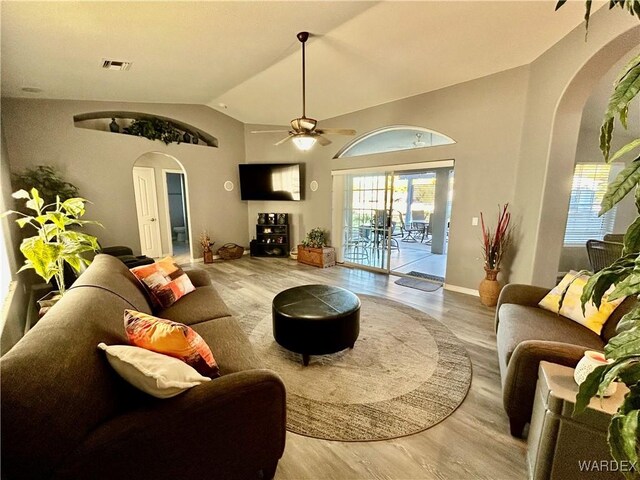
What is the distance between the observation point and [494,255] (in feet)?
12.0

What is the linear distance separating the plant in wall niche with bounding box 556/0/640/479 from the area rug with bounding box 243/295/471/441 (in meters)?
1.36

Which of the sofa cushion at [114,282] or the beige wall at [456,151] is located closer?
the sofa cushion at [114,282]

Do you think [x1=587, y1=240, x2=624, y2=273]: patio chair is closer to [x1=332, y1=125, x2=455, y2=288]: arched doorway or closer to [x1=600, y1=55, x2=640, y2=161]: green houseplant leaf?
[x1=332, y1=125, x2=455, y2=288]: arched doorway

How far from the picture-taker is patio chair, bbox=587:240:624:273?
3620mm

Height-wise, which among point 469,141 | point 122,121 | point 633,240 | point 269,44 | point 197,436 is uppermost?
point 269,44

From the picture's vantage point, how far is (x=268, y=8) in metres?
2.63

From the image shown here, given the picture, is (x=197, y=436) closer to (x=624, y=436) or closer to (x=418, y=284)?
(x=624, y=436)

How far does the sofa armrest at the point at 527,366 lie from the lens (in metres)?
1.54

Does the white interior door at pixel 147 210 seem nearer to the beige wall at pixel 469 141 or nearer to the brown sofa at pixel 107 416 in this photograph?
the beige wall at pixel 469 141

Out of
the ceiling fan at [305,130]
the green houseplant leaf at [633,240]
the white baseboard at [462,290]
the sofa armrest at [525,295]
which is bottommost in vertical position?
the white baseboard at [462,290]

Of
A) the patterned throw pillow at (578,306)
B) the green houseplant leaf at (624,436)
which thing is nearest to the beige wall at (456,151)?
the patterned throw pillow at (578,306)

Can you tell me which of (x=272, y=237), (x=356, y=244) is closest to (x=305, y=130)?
(x=356, y=244)

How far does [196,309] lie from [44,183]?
3.95 meters

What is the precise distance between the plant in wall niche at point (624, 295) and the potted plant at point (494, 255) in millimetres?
3158
